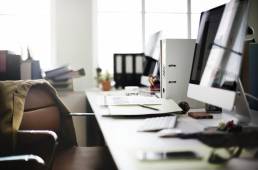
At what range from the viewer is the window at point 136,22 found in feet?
A: 12.1

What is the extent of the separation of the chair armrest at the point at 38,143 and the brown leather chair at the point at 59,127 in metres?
0.08

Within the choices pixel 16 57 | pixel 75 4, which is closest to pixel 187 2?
pixel 75 4

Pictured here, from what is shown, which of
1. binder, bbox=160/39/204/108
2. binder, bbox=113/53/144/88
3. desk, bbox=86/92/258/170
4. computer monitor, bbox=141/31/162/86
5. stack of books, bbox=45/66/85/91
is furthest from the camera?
binder, bbox=113/53/144/88

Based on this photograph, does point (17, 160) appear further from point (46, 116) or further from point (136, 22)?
point (136, 22)

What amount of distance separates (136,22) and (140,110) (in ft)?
7.63

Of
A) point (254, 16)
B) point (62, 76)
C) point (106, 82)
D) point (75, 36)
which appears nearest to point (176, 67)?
point (106, 82)

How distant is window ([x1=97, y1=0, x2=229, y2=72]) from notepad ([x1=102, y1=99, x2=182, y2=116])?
6.22ft

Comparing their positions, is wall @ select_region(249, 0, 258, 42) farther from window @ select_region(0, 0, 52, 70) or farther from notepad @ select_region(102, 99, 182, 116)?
notepad @ select_region(102, 99, 182, 116)

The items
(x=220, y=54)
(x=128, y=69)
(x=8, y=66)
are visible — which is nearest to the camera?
(x=220, y=54)

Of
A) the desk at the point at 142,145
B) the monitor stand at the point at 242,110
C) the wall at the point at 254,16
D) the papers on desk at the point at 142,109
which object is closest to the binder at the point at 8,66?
the papers on desk at the point at 142,109

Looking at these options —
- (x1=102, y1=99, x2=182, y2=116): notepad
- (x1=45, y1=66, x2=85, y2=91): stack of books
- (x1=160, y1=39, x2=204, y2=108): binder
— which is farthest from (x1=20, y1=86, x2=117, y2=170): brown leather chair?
(x1=45, y1=66, x2=85, y2=91): stack of books

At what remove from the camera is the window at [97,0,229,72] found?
3.70m

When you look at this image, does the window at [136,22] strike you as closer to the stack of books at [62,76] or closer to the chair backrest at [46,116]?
the stack of books at [62,76]

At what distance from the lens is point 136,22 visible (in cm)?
385
